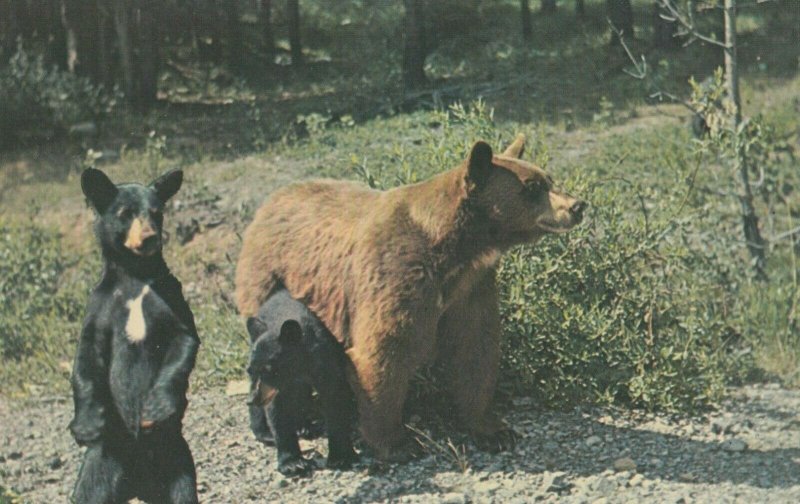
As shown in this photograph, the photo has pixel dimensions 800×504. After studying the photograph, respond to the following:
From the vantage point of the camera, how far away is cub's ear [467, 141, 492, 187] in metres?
5.09

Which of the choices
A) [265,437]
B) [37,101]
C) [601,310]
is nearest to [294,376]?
[265,437]

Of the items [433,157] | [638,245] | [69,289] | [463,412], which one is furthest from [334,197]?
[69,289]

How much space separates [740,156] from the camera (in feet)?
25.6

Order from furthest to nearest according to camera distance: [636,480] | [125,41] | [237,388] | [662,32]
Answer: [125,41], [662,32], [237,388], [636,480]

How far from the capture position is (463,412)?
568 cm

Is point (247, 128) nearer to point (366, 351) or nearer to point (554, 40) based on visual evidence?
point (554, 40)

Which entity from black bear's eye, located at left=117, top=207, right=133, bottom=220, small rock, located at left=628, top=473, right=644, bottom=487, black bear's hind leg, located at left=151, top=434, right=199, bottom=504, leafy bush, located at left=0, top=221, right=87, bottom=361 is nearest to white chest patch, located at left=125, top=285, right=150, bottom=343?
black bear's eye, located at left=117, top=207, right=133, bottom=220

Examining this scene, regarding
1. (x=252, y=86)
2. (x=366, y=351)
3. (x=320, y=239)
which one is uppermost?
(x=252, y=86)

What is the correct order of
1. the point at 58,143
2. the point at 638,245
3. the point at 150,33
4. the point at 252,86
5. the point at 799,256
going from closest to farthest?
the point at 638,245 → the point at 799,256 → the point at 58,143 → the point at 150,33 → the point at 252,86

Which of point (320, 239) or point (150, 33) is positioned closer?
point (320, 239)

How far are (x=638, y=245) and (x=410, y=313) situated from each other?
1.83 meters

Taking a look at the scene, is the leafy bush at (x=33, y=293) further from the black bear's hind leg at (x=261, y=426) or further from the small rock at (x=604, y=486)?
the small rock at (x=604, y=486)

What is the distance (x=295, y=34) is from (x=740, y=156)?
1040 centimetres

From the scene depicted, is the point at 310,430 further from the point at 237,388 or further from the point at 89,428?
the point at 89,428
